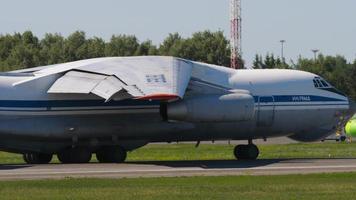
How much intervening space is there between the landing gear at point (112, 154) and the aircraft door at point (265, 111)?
5565mm

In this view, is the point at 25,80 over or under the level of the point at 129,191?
over

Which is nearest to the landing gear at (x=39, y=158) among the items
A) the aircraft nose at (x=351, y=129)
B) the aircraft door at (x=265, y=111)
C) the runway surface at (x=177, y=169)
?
the runway surface at (x=177, y=169)

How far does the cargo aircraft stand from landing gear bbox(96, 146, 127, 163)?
48 mm

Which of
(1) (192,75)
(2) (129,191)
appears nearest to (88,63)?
(1) (192,75)

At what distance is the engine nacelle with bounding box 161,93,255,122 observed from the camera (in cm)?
3425

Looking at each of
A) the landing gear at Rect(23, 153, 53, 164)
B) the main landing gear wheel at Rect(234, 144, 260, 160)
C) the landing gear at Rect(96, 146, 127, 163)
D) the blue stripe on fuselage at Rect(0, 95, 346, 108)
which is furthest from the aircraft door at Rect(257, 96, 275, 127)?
the landing gear at Rect(23, 153, 53, 164)

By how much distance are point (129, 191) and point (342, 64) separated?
117 meters

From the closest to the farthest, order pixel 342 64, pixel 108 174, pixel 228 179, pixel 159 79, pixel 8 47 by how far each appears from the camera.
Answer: pixel 228 179 → pixel 108 174 → pixel 159 79 → pixel 8 47 → pixel 342 64

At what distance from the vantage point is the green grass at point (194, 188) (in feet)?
73.1

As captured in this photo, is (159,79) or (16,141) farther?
(16,141)

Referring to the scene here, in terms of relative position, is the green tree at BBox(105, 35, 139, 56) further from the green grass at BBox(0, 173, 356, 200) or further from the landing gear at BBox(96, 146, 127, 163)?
the green grass at BBox(0, 173, 356, 200)

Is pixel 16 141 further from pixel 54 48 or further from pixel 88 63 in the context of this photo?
pixel 54 48

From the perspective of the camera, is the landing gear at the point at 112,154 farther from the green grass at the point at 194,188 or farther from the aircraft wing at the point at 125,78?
the green grass at the point at 194,188

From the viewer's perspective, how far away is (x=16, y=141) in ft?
118
